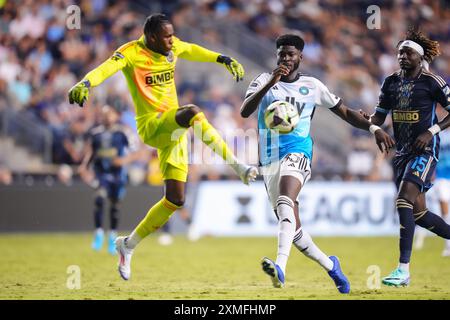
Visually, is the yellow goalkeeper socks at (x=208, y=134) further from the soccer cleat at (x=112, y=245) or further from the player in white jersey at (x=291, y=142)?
the soccer cleat at (x=112, y=245)

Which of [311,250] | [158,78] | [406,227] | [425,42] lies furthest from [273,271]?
[425,42]

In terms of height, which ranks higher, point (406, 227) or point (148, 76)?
point (148, 76)

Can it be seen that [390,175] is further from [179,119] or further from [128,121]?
[179,119]

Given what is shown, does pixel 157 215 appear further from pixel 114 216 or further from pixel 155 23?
pixel 114 216

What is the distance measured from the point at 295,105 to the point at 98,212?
805cm

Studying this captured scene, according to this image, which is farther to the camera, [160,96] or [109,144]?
[109,144]

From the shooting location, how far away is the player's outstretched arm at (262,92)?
8836mm

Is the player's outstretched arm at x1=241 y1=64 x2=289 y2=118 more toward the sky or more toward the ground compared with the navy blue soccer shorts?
more toward the sky

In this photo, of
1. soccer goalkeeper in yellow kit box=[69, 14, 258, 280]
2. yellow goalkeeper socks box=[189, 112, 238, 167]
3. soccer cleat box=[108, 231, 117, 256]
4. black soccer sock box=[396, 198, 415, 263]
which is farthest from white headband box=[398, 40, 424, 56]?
soccer cleat box=[108, 231, 117, 256]

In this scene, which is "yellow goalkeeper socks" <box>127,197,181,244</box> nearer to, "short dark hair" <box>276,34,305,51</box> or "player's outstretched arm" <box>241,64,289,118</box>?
"player's outstretched arm" <box>241,64,289,118</box>

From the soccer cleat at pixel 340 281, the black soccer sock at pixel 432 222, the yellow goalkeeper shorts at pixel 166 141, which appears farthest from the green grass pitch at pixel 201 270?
the yellow goalkeeper shorts at pixel 166 141

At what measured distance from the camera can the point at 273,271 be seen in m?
8.50

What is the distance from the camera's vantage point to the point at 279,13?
968 inches

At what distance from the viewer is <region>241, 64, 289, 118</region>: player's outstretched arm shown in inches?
348
